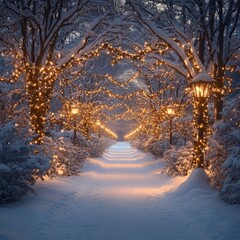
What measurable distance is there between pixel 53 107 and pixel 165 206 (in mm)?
36973

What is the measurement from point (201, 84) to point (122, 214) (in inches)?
213

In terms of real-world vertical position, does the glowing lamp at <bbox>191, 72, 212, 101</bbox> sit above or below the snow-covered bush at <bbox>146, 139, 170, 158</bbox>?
above

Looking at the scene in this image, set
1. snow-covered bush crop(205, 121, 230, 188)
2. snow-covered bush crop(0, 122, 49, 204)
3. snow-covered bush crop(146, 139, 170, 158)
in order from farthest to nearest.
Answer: snow-covered bush crop(146, 139, 170, 158)
snow-covered bush crop(205, 121, 230, 188)
snow-covered bush crop(0, 122, 49, 204)

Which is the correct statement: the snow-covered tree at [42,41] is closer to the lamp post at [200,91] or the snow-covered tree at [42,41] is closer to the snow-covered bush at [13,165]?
the snow-covered bush at [13,165]

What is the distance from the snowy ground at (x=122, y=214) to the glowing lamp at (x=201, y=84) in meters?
2.60

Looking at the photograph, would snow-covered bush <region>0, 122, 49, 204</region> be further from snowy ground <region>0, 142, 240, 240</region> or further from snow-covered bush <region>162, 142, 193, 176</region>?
snow-covered bush <region>162, 142, 193, 176</region>

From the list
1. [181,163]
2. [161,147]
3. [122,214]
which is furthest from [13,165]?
[161,147]

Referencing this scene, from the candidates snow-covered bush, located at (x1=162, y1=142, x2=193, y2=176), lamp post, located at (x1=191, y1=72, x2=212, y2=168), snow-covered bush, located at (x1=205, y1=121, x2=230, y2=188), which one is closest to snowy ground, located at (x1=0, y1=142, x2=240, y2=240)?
snow-covered bush, located at (x1=205, y1=121, x2=230, y2=188)

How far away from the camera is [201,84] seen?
11.6 metres

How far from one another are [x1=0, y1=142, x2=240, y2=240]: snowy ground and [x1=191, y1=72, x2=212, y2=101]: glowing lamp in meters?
2.60

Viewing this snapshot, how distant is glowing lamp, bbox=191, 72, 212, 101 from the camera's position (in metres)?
11.4

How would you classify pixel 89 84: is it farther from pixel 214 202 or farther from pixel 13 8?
pixel 214 202

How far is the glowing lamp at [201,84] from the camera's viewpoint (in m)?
11.4

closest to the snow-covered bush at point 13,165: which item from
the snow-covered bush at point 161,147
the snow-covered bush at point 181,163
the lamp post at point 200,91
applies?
the lamp post at point 200,91
